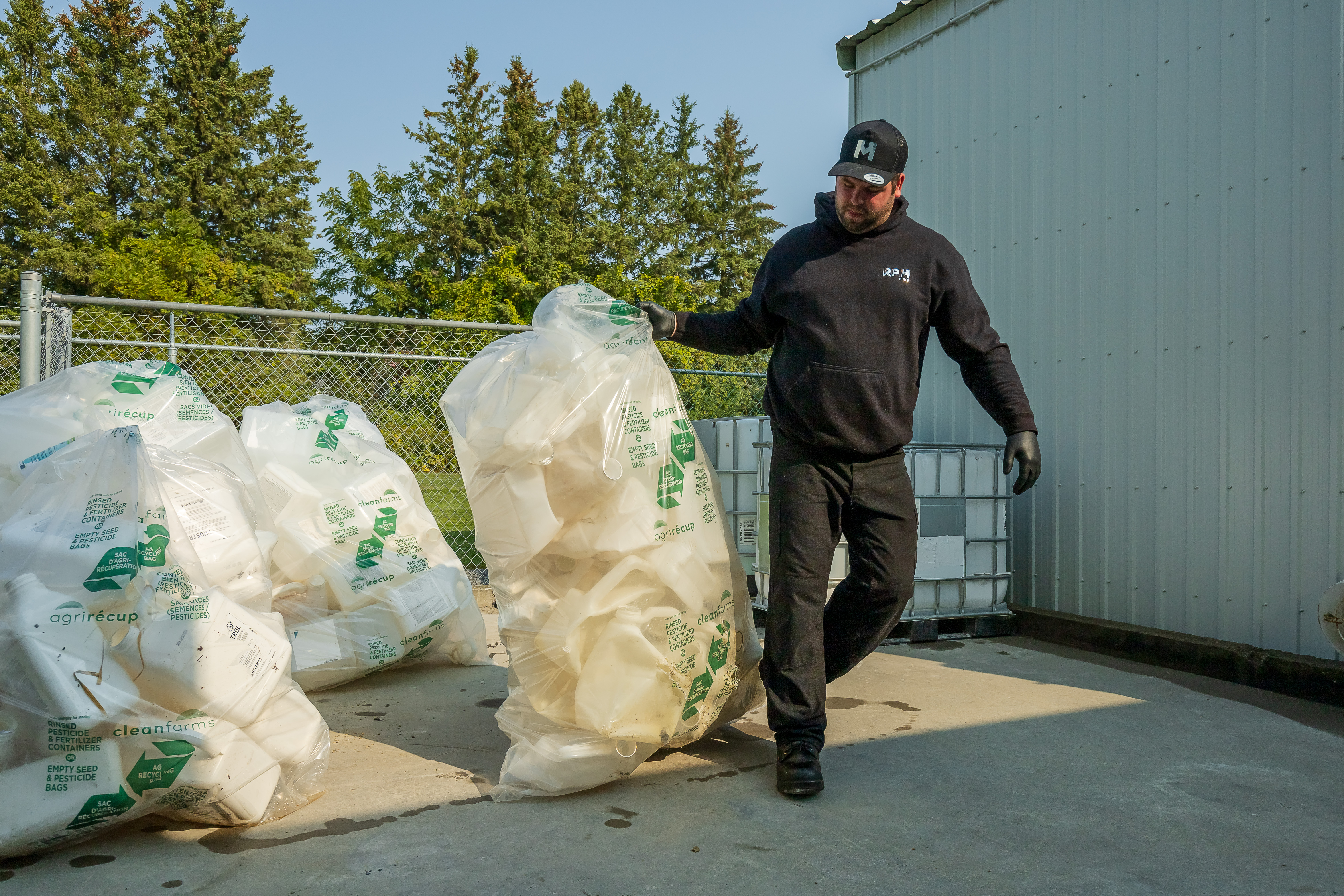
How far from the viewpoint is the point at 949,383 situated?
18.0ft

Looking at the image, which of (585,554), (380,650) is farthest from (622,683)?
(380,650)

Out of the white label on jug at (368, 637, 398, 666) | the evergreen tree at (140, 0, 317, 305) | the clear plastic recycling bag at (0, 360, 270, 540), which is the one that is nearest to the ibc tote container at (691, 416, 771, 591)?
the white label on jug at (368, 637, 398, 666)

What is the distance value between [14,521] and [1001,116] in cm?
487

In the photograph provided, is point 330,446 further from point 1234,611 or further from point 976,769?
point 1234,611

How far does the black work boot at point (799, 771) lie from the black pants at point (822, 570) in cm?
3

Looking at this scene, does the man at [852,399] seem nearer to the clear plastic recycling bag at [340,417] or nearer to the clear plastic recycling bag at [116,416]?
the clear plastic recycling bag at [116,416]

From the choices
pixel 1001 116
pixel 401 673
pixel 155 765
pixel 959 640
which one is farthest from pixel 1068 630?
pixel 155 765

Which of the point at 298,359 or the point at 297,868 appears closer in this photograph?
the point at 297,868

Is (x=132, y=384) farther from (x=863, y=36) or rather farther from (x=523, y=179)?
(x=523, y=179)

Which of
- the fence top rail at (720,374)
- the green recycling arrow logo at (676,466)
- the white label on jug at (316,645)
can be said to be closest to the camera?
the green recycling arrow logo at (676,466)


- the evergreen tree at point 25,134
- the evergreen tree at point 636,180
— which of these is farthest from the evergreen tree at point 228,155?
the evergreen tree at point 636,180

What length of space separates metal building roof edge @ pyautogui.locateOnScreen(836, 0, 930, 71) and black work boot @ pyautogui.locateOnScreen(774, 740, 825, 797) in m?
4.69

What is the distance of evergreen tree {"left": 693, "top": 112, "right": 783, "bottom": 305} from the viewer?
1422 inches

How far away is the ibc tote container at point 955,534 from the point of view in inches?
185
